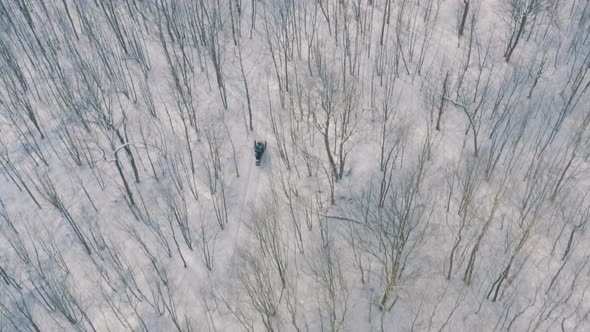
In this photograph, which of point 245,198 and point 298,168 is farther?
point 298,168

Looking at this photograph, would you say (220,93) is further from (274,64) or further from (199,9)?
(199,9)

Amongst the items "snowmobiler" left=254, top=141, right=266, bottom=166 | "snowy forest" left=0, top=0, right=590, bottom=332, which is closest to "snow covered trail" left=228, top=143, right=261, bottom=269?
"snowy forest" left=0, top=0, right=590, bottom=332

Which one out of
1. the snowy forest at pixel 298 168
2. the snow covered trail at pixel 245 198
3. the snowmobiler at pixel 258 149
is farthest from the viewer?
the snowmobiler at pixel 258 149

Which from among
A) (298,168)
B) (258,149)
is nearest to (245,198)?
(258,149)

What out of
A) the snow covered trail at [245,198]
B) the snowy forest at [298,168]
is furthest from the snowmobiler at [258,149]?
the snowy forest at [298,168]

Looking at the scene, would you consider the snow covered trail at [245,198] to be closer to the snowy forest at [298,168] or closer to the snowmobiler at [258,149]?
the snowy forest at [298,168]

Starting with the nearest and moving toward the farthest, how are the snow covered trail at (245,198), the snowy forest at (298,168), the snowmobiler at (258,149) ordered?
the snowy forest at (298,168) → the snow covered trail at (245,198) → the snowmobiler at (258,149)

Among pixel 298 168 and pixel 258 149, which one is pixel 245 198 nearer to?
pixel 258 149

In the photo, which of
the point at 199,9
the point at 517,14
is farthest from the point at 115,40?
the point at 517,14
